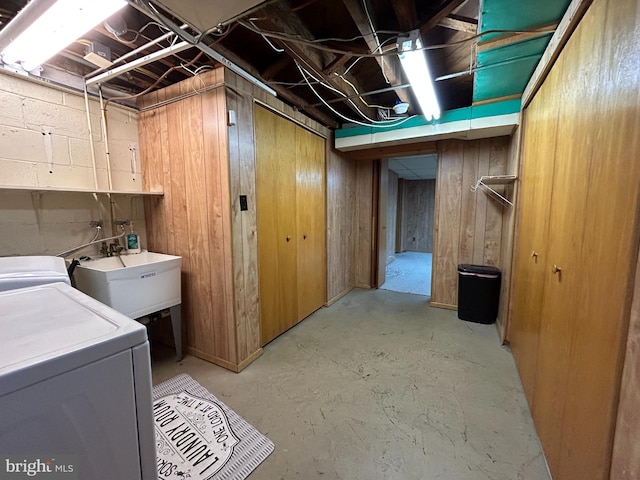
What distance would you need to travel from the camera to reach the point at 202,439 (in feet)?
5.05

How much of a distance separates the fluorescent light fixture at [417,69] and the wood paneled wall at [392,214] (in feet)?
13.6

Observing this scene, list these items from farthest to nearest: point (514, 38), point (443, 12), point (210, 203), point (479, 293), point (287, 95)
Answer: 1. point (479, 293)
2. point (287, 95)
3. point (210, 203)
4. point (514, 38)
5. point (443, 12)

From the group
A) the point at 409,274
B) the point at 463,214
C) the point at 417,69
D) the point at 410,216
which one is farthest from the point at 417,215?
the point at 417,69

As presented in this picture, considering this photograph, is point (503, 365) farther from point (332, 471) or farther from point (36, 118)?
point (36, 118)

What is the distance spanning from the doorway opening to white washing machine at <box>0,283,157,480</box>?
16.5 ft

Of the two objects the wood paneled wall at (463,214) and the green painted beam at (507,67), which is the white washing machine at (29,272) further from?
the wood paneled wall at (463,214)

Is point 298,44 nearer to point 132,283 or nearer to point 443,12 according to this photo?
point 443,12

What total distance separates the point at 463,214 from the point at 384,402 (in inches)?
96.1

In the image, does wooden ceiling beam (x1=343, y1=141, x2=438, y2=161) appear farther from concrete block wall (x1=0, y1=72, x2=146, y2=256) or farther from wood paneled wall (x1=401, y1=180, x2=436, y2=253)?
wood paneled wall (x1=401, y1=180, x2=436, y2=253)

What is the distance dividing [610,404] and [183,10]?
2.18 metres

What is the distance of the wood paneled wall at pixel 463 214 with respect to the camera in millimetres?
3156

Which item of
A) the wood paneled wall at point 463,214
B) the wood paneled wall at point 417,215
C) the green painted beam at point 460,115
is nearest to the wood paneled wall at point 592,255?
the green painted beam at point 460,115

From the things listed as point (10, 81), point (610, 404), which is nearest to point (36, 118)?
point (10, 81)

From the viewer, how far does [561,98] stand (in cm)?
143
